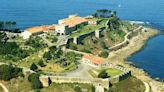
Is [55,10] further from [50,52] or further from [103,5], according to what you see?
[50,52]

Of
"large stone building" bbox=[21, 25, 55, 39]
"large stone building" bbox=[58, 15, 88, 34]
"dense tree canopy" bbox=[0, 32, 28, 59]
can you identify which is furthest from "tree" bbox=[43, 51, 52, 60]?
"large stone building" bbox=[58, 15, 88, 34]

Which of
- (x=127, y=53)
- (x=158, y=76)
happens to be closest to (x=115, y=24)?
(x=127, y=53)

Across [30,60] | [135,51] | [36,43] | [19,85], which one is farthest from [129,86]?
[135,51]

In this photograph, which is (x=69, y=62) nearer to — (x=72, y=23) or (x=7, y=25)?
(x=72, y=23)

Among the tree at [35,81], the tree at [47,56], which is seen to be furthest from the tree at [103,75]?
the tree at [47,56]

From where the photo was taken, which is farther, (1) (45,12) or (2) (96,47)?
(1) (45,12)

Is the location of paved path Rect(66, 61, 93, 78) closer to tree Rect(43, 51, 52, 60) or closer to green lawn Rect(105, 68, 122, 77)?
green lawn Rect(105, 68, 122, 77)

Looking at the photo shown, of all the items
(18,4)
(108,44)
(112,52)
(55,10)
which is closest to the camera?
(112,52)
